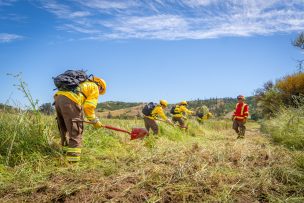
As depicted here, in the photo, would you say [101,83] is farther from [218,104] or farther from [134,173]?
[218,104]

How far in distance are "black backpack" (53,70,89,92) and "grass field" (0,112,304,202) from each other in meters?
0.69

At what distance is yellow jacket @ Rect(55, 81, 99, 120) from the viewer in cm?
593

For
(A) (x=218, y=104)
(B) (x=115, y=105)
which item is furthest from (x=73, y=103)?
(B) (x=115, y=105)

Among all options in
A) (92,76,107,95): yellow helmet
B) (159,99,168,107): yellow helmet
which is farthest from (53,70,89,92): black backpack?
(159,99,168,107): yellow helmet

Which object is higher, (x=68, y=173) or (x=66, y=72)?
(x=66, y=72)

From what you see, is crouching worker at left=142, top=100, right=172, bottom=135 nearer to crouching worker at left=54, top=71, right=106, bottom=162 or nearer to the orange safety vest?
the orange safety vest

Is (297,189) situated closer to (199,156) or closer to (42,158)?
(199,156)

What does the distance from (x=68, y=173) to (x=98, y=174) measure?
441mm

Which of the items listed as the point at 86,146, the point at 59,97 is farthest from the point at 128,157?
the point at 59,97

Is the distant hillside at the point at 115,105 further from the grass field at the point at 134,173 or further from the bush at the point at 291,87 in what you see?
the grass field at the point at 134,173

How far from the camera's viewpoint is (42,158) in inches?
220

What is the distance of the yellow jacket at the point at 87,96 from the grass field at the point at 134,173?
Answer: 2.11 feet

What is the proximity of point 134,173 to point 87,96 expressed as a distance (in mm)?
2073

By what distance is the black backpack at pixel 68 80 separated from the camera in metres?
5.89
